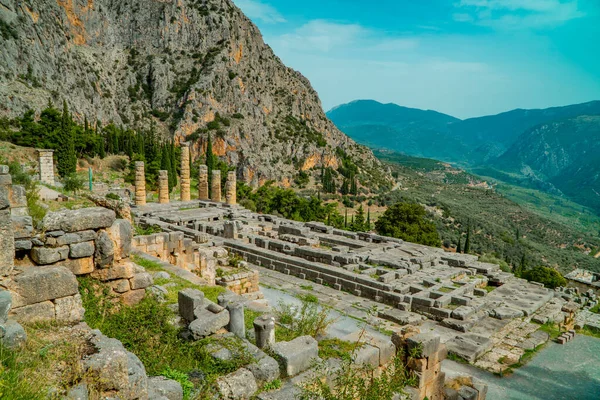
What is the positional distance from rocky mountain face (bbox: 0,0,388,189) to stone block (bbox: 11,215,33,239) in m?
65.4

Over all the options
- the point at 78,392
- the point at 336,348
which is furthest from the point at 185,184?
the point at 78,392

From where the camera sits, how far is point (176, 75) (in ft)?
273

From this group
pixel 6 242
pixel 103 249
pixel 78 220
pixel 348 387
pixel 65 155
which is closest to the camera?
pixel 6 242

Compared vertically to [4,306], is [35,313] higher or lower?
lower

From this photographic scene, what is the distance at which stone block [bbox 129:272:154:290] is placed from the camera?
7531 millimetres

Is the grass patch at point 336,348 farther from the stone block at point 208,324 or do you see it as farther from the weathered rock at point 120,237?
the weathered rock at point 120,237

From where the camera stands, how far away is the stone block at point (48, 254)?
6.32 meters

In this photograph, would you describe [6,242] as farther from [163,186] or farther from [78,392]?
[163,186]

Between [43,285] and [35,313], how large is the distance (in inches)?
14.9

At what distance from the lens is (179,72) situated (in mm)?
83812

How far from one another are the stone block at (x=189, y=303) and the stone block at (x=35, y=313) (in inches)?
82.5

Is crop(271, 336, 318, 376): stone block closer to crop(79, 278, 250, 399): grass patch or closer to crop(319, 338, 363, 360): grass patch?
crop(319, 338, 363, 360): grass patch

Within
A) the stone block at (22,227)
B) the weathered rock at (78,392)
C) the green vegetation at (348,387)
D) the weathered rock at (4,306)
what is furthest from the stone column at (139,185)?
the weathered rock at (78,392)

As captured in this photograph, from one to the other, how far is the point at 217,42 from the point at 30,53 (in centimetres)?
3725
